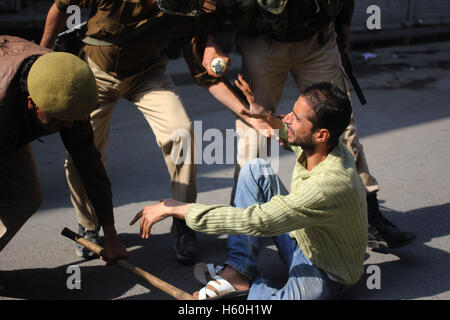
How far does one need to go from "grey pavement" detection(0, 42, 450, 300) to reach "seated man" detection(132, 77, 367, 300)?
1.08 feet

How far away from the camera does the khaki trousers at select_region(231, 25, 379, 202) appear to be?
3.21 m

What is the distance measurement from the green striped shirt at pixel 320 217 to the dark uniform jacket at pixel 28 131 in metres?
0.66

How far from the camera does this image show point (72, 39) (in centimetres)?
311

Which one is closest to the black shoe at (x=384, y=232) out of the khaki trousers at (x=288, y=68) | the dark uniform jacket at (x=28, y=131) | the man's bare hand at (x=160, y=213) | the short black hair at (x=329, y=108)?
the khaki trousers at (x=288, y=68)

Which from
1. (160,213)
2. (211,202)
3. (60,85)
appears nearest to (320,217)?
(160,213)

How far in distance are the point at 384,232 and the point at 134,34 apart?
1.73 m

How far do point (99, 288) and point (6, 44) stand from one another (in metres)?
1.25

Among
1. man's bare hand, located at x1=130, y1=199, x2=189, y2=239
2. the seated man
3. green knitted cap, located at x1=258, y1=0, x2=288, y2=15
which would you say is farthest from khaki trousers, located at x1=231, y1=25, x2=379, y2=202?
man's bare hand, located at x1=130, y1=199, x2=189, y2=239

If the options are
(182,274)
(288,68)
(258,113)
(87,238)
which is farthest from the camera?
(288,68)

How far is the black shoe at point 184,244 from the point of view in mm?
3004

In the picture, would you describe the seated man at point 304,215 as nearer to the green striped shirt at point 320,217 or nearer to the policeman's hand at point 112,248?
the green striped shirt at point 320,217

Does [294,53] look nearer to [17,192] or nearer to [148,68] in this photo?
[148,68]
